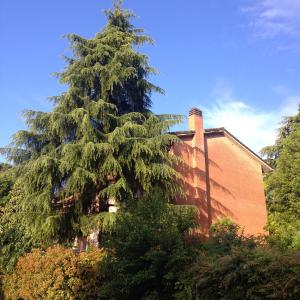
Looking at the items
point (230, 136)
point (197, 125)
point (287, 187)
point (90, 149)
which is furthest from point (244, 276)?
point (287, 187)

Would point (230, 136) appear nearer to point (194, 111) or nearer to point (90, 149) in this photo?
point (194, 111)

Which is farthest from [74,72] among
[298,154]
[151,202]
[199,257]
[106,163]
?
[298,154]

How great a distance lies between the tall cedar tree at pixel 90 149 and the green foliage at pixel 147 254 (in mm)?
4151

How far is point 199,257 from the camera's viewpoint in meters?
10.4

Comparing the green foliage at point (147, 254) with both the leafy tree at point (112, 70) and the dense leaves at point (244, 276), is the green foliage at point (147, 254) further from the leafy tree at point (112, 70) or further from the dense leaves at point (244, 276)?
the leafy tree at point (112, 70)

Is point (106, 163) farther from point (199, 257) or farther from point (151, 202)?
point (199, 257)

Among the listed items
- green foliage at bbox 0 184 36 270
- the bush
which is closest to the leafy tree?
green foliage at bbox 0 184 36 270

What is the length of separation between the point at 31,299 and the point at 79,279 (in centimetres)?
242

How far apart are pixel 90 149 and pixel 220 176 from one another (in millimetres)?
10358

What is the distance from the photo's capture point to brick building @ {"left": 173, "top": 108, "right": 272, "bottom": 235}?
22844 mm

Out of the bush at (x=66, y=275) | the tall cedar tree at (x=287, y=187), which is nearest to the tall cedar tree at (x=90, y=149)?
the bush at (x=66, y=275)

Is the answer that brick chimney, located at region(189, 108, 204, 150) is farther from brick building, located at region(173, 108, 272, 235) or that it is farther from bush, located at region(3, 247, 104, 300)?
bush, located at region(3, 247, 104, 300)

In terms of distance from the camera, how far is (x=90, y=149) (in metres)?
16.7

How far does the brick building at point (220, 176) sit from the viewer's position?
2284 centimetres
